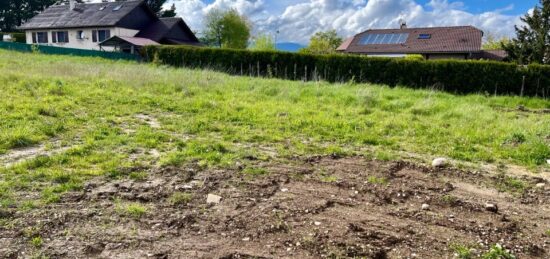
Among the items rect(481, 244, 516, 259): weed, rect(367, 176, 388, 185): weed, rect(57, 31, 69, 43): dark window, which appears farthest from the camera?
rect(57, 31, 69, 43): dark window

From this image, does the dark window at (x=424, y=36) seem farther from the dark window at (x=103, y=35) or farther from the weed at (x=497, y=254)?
the weed at (x=497, y=254)

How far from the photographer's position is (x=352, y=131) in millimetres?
7363

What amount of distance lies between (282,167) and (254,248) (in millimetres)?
2112

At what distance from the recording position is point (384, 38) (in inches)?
1490

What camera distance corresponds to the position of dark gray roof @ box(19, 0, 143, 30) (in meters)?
38.1

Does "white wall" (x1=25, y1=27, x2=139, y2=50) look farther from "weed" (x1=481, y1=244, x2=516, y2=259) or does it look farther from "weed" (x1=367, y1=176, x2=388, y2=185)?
"weed" (x1=481, y1=244, x2=516, y2=259)

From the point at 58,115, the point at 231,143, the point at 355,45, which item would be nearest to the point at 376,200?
the point at 231,143

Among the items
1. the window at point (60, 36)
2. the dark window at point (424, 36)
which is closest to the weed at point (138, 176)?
the dark window at point (424, 36)

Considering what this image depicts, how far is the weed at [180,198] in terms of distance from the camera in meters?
3.81

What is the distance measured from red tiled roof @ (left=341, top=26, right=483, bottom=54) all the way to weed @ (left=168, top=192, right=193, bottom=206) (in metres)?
32.6

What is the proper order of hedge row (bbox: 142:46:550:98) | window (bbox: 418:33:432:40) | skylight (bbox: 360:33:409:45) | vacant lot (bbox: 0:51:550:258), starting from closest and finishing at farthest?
vacant lot (bbox: 0:51:550:258), hedge row (bbox: 142:46:550:98), window (bbox: 418:33:432:40), skylight (bbox: 360:33:409:45)

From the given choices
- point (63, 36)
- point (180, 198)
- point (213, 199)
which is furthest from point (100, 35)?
point (213, 199)

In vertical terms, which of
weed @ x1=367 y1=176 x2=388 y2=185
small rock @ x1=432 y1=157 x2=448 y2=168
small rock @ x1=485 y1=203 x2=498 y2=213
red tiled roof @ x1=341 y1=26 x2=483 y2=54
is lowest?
small rock @ x1=485 y1=203 x2=498 y2=213

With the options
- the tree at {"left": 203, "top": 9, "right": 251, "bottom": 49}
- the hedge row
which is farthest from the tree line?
the hedge row
